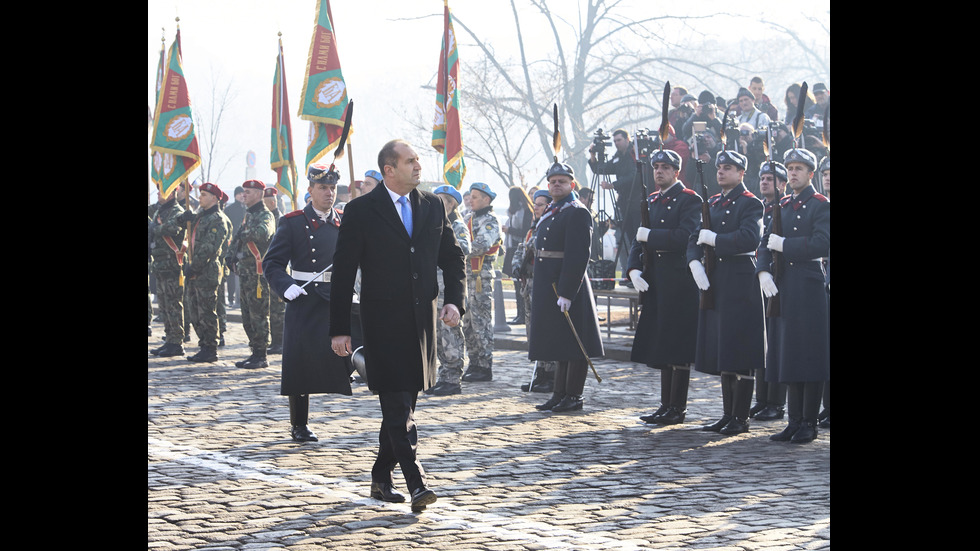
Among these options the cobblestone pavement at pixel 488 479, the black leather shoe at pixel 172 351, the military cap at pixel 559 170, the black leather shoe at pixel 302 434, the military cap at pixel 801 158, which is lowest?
the cobblestone pavement at pixel 488 479

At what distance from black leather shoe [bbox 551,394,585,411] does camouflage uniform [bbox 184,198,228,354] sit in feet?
18.7

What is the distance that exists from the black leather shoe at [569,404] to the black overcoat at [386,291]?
3.81 meters

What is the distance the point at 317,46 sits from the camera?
13523 millimetres

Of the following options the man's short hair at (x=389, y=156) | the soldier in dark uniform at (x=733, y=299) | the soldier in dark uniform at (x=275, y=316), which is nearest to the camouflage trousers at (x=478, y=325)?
the soldier in dark uniform at (x=275, y=316)

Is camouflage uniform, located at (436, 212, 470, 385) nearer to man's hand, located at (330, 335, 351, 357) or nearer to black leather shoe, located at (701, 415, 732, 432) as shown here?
black leather shoe, located at (701, 415, 732, 432)

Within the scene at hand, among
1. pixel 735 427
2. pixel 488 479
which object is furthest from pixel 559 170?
pixel 488 479

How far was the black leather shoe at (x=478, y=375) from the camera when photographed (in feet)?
41.4

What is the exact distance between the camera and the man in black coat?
21.0ft

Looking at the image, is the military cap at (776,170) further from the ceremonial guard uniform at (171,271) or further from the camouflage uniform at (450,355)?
the ceremonial guard uniform at (171,271)

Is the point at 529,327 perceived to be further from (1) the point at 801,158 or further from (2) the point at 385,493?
(2) the point at 385,493
